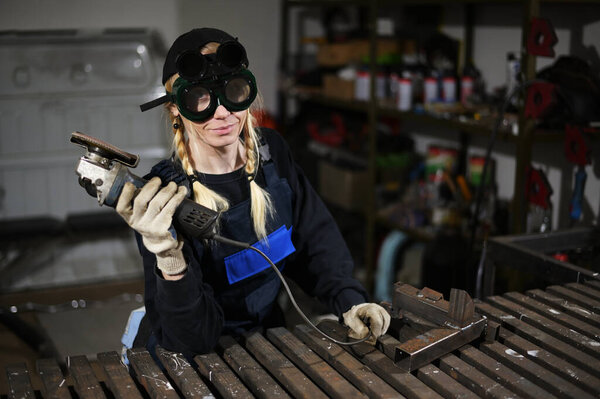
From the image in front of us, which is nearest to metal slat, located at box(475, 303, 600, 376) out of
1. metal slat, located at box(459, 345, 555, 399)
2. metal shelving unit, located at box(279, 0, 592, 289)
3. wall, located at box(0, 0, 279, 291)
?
metal slat, located at box(459, 345, 555, 399)

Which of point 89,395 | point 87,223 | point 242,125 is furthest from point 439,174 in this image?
point 89,395

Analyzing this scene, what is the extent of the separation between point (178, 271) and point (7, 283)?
2430 mm

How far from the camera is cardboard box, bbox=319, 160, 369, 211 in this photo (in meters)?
3.69

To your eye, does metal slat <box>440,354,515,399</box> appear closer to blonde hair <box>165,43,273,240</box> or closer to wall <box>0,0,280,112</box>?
blonde hair <box>165,43,273,240</box>

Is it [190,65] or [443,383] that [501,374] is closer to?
[443,383]

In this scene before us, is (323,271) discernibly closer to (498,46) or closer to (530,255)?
(530,255)

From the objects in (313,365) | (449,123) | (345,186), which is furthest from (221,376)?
(345,186)

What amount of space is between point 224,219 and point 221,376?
1.32 ft

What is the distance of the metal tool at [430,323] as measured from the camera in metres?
1.29

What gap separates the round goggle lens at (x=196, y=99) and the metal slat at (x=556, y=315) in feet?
2.79

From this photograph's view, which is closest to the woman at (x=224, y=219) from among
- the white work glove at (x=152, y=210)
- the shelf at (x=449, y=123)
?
the white work glove at (x=152, y=210)

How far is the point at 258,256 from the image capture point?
161 centimetres

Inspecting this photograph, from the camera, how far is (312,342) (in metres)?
1.43

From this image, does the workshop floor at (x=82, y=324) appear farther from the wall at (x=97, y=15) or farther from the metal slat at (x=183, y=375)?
the metal slat at (x=183, y=375)
